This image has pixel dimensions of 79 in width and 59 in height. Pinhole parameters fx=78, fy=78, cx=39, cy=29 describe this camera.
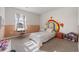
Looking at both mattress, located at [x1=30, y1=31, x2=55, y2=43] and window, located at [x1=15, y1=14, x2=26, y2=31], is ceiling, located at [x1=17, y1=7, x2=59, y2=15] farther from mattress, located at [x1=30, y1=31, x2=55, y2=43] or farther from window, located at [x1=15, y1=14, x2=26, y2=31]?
mattress, located at [x1=30, y1=31, x2=55, y2=43]

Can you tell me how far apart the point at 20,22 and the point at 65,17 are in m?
0.57

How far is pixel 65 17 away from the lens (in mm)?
976

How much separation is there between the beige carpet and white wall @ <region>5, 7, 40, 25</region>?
0.30m

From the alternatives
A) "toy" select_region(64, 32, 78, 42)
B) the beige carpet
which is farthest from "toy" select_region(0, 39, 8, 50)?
"toy" select_region(64, 32, 78, 42)

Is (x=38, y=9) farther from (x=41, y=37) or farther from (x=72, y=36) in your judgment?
(x=72, y=36)

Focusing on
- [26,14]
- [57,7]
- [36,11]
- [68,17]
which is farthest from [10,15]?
[68,17]

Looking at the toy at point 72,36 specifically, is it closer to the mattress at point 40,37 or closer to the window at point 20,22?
the mattress at point 40,37

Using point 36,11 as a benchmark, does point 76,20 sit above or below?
below

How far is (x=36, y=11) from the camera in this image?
0.98 m

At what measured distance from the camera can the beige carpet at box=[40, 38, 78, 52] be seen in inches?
37.4

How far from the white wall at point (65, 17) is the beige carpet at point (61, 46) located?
0.52 feet
